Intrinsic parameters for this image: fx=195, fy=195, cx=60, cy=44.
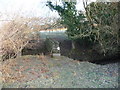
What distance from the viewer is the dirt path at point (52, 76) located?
18.4 ft

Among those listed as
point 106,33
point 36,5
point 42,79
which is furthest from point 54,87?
point 36,5

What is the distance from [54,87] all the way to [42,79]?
844mm

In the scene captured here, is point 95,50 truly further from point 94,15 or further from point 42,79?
point 42,79

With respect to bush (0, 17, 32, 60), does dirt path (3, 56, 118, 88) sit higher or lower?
lower

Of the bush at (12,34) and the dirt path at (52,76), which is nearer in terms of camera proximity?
the dirt path at (52,76)

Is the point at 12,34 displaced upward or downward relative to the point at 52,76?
upward

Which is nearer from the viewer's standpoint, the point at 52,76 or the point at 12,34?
the point at 52,76

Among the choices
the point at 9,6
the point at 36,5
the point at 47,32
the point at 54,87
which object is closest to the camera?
the point at 54,87

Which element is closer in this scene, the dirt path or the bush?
the dirt path

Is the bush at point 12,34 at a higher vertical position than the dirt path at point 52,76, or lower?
higher

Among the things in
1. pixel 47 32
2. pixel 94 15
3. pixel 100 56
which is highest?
pixel 94 15

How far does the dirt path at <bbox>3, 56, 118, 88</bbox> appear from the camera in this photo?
5.61 meters

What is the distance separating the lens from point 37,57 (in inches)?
346

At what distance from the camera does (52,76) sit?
21.0ft
